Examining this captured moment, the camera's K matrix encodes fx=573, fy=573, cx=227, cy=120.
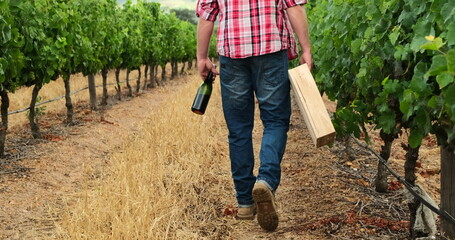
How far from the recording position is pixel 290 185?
5.86 meters

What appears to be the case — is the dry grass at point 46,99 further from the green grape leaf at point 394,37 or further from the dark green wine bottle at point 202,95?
the green grape leaf at point 394,37

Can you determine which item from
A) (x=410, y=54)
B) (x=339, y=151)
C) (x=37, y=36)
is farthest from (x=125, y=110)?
(x=410, y=54)

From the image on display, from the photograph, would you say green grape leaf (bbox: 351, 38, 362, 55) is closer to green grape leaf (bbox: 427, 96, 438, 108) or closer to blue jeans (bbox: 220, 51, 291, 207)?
blue jeans (bbox: 220, 51, 291, 207)

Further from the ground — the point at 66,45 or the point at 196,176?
the point at 66,45

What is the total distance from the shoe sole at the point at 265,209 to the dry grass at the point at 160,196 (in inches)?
14.2

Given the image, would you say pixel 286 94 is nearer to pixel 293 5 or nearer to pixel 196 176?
pixel 293 5

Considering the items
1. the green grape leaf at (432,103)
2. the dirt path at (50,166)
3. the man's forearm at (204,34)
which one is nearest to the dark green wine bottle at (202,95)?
the man's forearm at (204,34)

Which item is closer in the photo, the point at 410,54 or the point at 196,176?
the point at 410,54

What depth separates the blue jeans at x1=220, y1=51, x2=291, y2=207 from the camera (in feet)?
13.0

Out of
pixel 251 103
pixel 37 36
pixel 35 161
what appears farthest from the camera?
pixel 37 36

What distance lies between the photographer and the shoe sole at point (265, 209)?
3.73m

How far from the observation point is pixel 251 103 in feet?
13.9

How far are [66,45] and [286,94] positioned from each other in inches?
251

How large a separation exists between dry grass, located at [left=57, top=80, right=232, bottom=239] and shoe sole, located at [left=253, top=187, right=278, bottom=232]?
1.18 feet
